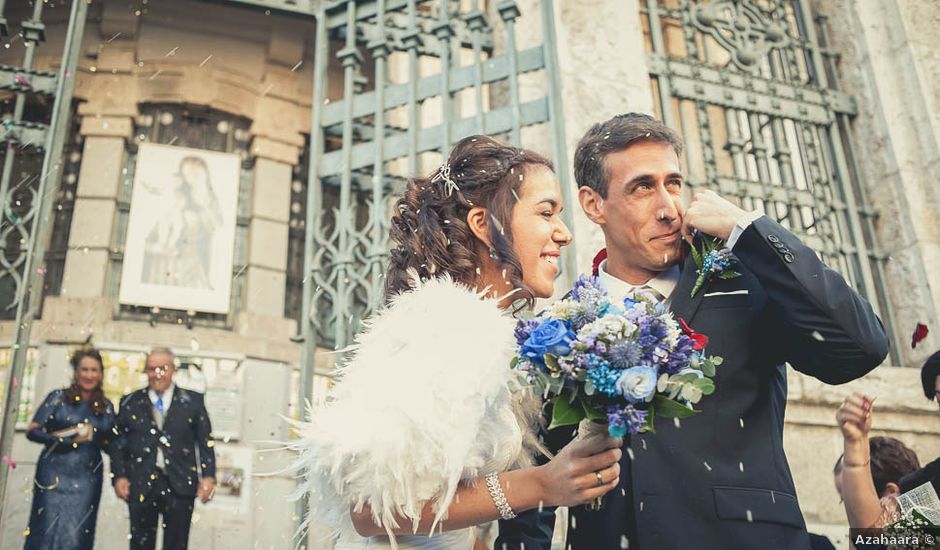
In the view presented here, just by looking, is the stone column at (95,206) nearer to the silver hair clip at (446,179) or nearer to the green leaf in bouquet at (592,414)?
the silver hair clip at (446,179)

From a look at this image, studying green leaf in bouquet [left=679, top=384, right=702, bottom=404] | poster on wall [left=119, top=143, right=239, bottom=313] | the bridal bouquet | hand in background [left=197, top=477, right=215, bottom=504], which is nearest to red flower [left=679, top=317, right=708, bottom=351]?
the bridal bouquet

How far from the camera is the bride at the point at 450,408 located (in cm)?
184

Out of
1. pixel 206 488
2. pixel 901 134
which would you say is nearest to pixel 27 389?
pixel 206 488

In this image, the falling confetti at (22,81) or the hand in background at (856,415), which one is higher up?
the falling confetti at (22,81)

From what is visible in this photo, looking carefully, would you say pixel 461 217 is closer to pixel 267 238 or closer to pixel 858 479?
pixel 858 479

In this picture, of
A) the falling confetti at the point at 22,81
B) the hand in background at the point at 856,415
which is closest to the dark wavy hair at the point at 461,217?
the hand in background at the point at 856,415

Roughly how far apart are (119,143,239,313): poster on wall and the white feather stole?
292 inches

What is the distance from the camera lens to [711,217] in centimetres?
231

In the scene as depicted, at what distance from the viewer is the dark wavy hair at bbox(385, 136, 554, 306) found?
240 cm

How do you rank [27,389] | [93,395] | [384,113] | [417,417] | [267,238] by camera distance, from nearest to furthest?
[417,417] < [384,113] < [93,395] < [27,389] < [267,238]

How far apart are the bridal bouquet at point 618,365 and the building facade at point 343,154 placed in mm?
1191

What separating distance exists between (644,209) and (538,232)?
407 millimetres

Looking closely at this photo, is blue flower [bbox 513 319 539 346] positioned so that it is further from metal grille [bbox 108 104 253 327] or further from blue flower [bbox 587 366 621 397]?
metal grille [bbox 108 104 253 327]

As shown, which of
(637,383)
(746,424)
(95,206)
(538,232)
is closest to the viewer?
(637,383)
